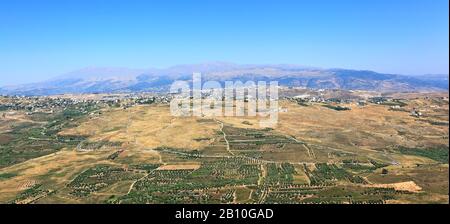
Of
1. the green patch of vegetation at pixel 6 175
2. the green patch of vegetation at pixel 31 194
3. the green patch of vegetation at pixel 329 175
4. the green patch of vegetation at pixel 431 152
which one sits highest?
the green patch of vegetation at pixel 431 152

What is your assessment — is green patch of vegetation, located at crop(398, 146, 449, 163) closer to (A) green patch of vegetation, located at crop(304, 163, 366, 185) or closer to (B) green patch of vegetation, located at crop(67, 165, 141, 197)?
(A) green patch of vegetation, located at crop(304, 163, 366, 185)

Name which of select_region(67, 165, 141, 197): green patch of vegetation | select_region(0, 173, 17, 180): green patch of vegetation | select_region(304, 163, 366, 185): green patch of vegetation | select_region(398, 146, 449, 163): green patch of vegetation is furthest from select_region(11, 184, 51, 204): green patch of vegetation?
select_region(398, 146, 449, 163): green patch of vegetation

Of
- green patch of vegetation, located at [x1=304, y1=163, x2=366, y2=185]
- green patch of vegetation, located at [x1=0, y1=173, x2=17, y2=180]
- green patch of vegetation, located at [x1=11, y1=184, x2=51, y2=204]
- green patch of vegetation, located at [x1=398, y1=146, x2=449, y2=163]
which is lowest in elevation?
green patch of vegetation, located at [x1=11, y1=184, x2=51, y2=204]

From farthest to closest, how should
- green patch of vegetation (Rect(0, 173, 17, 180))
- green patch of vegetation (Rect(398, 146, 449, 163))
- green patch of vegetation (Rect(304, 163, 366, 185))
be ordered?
1. green patch of vegetation (Rect(398, 146, 449, 163))
2. green patch of vegetation (Rect(0, 173, 17, 180))
3. green patch of vegetation (Rect(304, 163, 366, 185))

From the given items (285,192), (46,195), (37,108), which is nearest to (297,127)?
(285,192)

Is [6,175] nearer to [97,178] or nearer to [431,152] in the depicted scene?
[97,178]

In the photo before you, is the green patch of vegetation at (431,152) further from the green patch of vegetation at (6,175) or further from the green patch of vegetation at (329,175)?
the green patch of vegetation at (6,175)

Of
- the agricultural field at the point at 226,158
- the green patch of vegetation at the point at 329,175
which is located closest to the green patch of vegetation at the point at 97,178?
the agricultural field at the point at 226,158

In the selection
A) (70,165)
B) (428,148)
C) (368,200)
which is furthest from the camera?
(428,148)
